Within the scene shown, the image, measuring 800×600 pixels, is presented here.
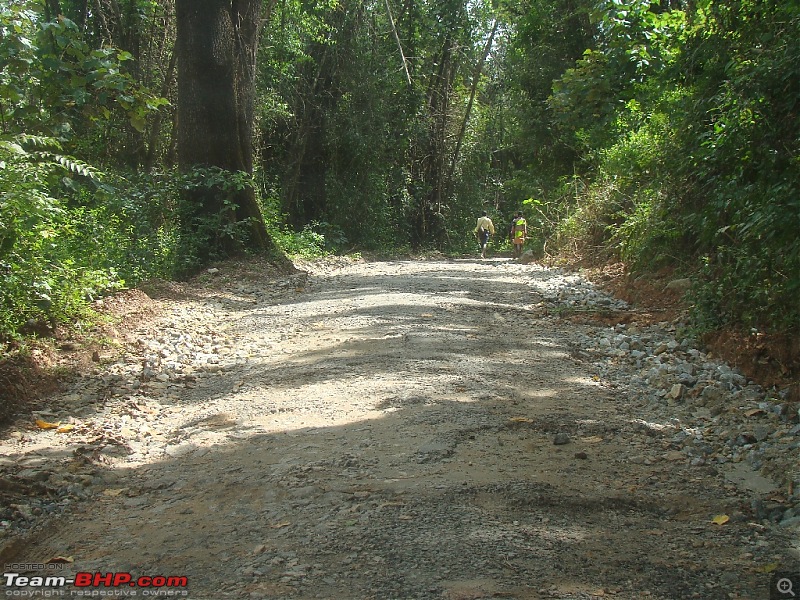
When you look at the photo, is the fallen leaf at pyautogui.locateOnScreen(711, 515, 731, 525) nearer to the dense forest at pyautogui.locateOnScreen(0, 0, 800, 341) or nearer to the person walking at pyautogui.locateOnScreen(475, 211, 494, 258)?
the dense forest at pyautogui.locateOnScreen(0, 0, 800, 341)

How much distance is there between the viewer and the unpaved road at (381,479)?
3.55 metres

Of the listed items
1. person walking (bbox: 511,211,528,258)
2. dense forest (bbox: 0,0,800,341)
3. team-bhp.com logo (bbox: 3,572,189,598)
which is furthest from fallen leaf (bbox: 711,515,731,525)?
person walking (bbox: 511,211,528,258)

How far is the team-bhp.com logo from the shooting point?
339 cm

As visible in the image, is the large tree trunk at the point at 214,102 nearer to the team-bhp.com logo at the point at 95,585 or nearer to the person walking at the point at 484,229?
the team-bhp.com logo at the point at 95,585

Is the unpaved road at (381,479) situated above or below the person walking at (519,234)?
below

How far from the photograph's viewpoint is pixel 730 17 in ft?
27.1

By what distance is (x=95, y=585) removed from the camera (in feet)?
11.4

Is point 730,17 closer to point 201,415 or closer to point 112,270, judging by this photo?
point 201,415

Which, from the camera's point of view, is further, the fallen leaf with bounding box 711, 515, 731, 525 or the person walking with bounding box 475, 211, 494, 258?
the person walking with bounding box 475, 211, 494, 258

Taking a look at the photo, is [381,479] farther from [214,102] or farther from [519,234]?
[519,234]

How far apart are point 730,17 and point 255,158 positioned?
16896mm

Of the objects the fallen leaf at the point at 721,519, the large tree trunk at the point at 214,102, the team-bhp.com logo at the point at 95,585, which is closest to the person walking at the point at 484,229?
the large tree trunk at the point at 214,102

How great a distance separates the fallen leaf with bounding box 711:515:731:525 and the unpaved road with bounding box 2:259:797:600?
0.02 metres

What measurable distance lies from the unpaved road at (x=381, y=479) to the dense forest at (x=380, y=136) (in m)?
1.59
